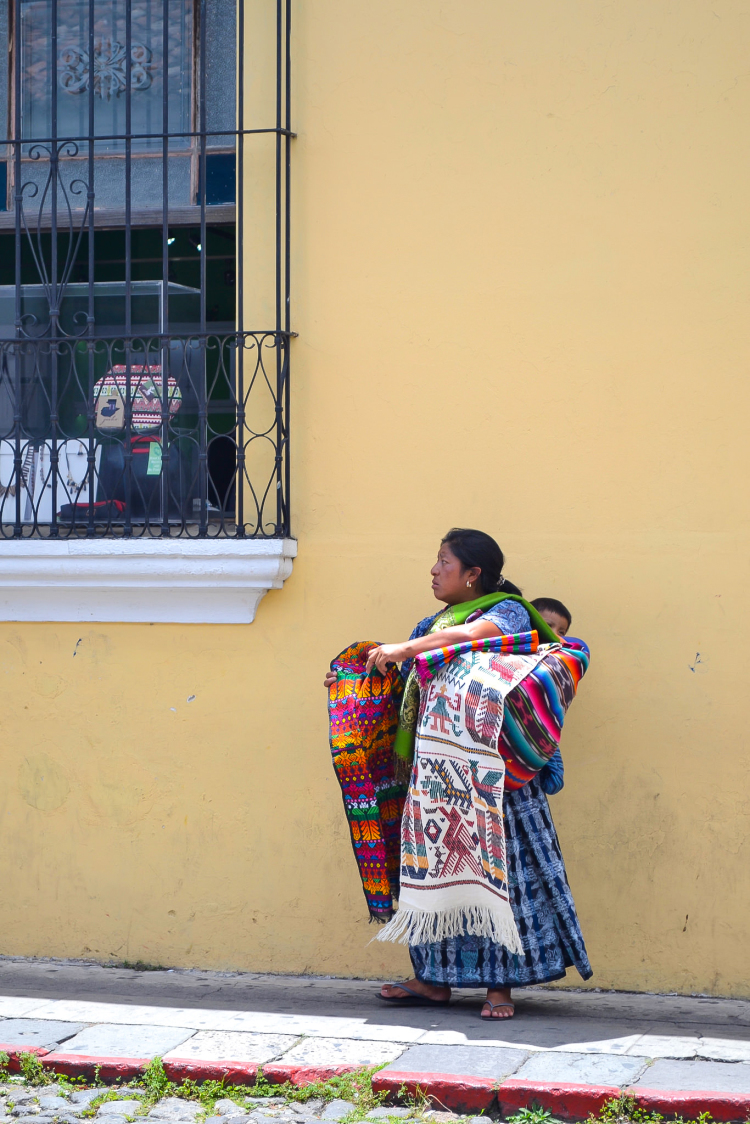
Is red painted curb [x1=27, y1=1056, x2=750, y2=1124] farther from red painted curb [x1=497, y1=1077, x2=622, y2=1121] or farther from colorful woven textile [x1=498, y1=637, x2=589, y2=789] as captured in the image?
colorful woven textile [x1=498, y1=637, x2=589, y2=789]

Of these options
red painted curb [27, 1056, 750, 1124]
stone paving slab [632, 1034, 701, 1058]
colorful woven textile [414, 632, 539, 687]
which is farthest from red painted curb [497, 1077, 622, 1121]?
colorful woven textile [414, 632, 539, 687]

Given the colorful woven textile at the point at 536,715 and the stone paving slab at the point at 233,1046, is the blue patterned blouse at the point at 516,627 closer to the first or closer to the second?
the colorful woven textile at the point at 536,715

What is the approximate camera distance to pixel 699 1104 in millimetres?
3396

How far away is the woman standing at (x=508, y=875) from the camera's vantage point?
4.14 m

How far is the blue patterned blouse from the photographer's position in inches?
162

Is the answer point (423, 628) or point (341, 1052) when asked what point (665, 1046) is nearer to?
point (341, 1052)

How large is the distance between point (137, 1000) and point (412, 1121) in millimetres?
1443

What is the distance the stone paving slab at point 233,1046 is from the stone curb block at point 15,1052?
42cm

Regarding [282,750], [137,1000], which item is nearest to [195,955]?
[137,1000]

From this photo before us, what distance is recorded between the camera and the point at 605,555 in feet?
15.4

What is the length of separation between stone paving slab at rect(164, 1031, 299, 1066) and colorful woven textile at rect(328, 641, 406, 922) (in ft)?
1.78

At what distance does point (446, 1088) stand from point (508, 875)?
0.76 m

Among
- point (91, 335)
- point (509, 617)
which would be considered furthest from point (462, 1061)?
point (91, 335)

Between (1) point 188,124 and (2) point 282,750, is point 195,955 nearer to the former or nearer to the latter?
(2) point 282,750
